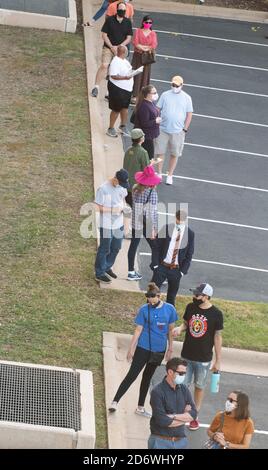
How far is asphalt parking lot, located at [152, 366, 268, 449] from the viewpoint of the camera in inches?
494

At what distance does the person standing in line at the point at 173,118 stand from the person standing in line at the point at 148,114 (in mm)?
393

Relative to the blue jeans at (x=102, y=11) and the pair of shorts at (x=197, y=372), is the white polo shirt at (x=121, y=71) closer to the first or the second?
the blue jeans at (x=102, y=11)

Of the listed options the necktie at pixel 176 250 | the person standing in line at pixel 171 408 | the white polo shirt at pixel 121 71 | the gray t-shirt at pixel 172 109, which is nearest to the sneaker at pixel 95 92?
the white polo shirt at pixel 121 71

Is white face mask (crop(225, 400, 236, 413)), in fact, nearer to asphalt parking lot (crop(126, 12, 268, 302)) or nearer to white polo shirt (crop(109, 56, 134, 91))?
asphalt parking lot (crop(126, 12, 268, 302))

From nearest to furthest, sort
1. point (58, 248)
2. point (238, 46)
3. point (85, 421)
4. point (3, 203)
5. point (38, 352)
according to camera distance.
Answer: point (85, 421) < point (38, 352) < point (58, 248) < point (3, 203) < point (238, 46)

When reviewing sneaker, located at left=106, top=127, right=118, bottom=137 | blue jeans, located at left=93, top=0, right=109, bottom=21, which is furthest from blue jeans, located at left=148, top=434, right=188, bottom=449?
blue jeans, located at left=93, top=0, right=109, bottom=21

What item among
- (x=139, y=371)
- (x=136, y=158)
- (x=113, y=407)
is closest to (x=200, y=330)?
(x=139, y=371)

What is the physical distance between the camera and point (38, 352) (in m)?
13.3

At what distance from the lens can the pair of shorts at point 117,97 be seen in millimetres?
19422

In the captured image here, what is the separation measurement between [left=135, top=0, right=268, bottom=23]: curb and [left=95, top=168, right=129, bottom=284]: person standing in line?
14.1 m

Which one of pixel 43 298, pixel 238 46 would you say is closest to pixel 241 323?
pixel 43 298

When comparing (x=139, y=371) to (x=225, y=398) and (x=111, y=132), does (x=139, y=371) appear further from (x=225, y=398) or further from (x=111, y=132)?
(x=111, y=132)

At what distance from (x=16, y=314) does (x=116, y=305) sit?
55.9 inches

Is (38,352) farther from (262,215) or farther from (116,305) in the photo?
(262,215)
